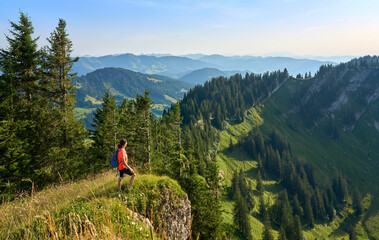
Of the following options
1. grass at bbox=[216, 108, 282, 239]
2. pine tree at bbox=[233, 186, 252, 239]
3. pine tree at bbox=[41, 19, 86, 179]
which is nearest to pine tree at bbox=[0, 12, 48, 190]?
pine tree at bbox=[41, 19, 86, 179]

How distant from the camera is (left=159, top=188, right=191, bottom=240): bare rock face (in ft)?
41.3

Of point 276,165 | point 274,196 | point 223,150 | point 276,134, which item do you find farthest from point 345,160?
point 223,150

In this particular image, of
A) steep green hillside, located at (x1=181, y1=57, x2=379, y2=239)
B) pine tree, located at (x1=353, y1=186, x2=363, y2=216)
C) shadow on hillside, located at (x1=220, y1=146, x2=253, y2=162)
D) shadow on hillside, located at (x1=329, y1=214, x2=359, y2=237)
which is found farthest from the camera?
shadow on hillside, located at (x1=220, y1=146, x2=253, y2=162)

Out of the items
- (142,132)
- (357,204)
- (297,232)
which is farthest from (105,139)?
(357,204)

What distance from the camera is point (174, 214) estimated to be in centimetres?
1361

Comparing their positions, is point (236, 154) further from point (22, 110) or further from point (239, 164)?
point (22, 110)

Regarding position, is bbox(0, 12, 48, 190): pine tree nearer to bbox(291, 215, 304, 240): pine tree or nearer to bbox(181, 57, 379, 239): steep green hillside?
bbox(181, 57, 379, 239): steep green hillside

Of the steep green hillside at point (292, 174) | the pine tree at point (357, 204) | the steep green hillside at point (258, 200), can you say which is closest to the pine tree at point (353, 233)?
the steep green hillside at point (292, 174)

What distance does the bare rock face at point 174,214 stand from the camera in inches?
496

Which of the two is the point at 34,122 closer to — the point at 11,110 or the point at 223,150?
the point at 11,110

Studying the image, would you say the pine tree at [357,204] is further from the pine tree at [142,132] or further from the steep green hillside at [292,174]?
the pine tree at [142,132]

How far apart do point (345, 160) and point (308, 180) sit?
63.3 metres

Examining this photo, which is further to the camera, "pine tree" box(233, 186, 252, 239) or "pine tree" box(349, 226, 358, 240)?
"pine tree" box(349, 226, 358, 240)

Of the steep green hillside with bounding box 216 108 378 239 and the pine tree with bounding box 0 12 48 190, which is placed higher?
the pine tree with bounding box 0 12 48 190
